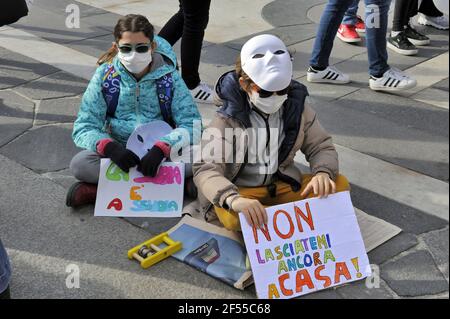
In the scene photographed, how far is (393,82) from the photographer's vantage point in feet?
14.7

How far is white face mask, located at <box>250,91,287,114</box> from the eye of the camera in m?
2.73

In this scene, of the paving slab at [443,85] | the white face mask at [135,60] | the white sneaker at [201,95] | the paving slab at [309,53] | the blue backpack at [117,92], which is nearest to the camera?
the paving slab at [443,85]

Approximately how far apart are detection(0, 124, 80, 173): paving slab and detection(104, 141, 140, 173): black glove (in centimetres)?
55

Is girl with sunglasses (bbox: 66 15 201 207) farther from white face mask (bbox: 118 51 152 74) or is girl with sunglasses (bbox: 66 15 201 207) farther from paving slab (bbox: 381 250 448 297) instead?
paving slab (bbox: 381 250 448 297)

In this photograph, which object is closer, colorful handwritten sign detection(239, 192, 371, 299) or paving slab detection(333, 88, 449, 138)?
colorful handwritten sign detection(239, 192, 371, 299)

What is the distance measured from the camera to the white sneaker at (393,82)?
4.44 metres

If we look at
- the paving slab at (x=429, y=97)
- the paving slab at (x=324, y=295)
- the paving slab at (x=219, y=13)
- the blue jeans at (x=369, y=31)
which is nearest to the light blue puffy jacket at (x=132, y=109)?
the paving slab at (x=324, y=295)

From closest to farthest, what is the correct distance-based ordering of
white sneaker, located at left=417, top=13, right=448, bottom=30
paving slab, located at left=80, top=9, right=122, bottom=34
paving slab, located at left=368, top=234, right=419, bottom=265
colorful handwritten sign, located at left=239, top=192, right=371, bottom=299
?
colorful handwritten sign, located at left=239, top=192, right=371, bottom=299 → paving slab, located at left=368, top=234, right=419, bottom=265 → white sneaker, located at left=417, top=13, right=448, bottom=30 → paving slab, located at left=80, top=9, right=122, bottom=34

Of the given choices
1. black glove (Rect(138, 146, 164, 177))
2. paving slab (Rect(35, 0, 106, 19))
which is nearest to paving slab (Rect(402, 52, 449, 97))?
black glove (Rect(138, 146, 164, 177))

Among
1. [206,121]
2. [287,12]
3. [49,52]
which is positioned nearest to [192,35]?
[206,121]

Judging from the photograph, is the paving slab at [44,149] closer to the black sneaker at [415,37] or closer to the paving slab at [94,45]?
the paving slab at [94,45]

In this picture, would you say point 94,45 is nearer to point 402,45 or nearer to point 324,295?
point 402,45

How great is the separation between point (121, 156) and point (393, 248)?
138 cm
